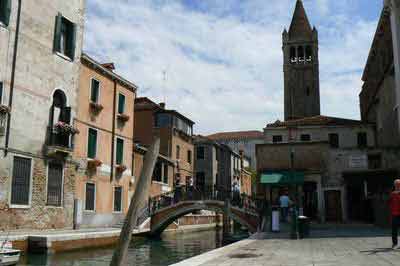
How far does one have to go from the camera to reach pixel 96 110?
21.8m

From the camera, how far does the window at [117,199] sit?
76.5ft

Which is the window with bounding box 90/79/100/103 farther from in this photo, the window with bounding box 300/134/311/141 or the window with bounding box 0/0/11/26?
the window with bounding box 300/134/311/141

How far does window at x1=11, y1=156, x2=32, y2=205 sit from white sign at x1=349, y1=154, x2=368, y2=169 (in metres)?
17.0

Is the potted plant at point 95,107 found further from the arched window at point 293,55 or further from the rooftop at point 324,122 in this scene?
the arched window at point 293,55

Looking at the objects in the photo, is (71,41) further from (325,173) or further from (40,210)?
(325,173)

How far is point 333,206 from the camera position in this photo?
23.9 metres

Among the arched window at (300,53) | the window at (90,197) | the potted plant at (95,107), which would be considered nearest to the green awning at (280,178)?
the window at (90,197)

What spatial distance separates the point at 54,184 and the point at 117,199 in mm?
5427

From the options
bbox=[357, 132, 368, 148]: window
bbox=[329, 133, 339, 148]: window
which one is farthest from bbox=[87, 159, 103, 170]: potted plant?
bbox=[357, 132, 368, 148]: window

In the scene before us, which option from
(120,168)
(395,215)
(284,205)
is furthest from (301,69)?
(395,215)

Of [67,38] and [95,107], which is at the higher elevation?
[67,38]

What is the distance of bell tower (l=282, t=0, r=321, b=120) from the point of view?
5419cm

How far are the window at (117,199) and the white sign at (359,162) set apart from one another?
1299 cm

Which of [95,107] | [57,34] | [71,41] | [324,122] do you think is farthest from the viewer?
[324,122]
